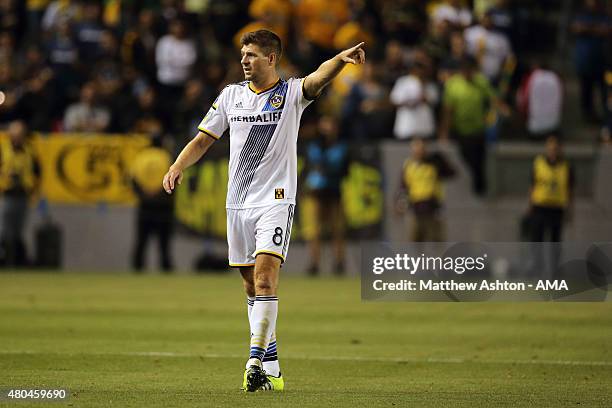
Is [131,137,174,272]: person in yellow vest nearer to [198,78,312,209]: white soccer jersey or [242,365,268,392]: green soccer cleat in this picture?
[198,78,312,209]: white soccer jersey

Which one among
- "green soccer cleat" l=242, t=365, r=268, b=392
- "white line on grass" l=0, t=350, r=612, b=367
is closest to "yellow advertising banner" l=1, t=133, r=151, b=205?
"white line on grass" l=0, t=350, r=612, b=367

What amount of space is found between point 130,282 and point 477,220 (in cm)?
637

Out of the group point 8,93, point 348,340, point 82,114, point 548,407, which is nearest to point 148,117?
point 82,114

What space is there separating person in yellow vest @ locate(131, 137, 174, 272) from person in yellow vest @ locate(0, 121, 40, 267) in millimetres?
1812

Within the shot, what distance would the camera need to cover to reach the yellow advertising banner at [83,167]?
2339 cm

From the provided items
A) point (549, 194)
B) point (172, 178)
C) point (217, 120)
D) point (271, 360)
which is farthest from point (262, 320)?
point (549, 194)

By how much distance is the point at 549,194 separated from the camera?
2188cm

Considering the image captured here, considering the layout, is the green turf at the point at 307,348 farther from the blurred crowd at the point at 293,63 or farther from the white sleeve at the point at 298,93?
the blurred crowd at the point at 293,63

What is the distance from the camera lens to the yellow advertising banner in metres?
23.4

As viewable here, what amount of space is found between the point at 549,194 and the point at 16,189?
9.15m

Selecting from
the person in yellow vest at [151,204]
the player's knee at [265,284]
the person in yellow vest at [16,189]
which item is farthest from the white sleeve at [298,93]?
the person in yellow vest at [16,189]

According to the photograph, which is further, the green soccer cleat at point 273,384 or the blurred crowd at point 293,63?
the blurred crowd at point 293,63

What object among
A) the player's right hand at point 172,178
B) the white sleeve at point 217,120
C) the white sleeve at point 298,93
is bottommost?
the player's right hand at point 172,178

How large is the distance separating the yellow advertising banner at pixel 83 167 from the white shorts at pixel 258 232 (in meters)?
14.1
